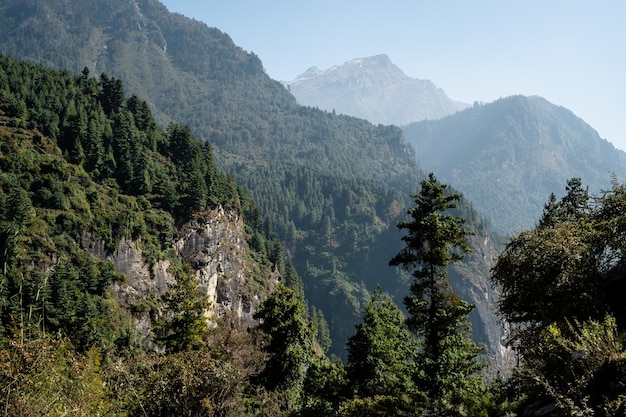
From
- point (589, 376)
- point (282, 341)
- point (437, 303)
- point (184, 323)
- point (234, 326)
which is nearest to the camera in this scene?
point (589, 376)

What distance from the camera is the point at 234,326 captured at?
41375 millimetres

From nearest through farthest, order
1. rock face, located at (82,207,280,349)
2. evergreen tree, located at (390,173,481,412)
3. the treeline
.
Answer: evergreen tree, located at (390,173,481,412) < the treeline < rock face, located at (82,207,280,349)

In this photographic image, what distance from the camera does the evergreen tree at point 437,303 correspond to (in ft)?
52.9

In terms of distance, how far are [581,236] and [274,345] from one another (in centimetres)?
2260

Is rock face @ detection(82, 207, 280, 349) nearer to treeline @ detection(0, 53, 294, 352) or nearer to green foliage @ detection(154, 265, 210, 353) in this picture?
treeline @ detection(0, 53, 294, 352)

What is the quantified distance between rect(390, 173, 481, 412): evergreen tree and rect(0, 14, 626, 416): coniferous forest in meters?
0.07

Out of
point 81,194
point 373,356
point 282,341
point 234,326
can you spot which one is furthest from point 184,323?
point 81,194

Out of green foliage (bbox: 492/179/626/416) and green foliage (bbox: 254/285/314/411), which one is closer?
green foliage (bbox: 492/179/626/416)

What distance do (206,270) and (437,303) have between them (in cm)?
6565

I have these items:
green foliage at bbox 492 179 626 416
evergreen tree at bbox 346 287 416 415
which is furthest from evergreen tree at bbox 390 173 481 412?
evergreen tree at bbox 346 287 416 415

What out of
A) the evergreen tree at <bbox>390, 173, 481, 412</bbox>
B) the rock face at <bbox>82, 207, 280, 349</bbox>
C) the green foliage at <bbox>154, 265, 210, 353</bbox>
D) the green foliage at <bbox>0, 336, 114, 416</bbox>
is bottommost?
the rock face at <bbox>82, 207, 280, 349</bbox>

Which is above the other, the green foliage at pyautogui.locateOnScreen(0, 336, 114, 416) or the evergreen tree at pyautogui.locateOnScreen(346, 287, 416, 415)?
the green foliage at pyautogui.locateOnScreen(0, 336, 114, 416)

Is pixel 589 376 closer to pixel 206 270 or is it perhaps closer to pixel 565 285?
pixel 565 285

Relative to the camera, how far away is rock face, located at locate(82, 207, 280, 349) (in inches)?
2261
